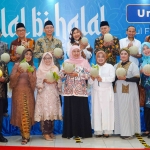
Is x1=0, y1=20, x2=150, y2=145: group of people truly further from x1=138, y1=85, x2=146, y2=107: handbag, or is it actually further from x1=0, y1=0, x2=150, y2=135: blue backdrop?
x1=0, y1=0, x2=150, y2=135: blue backdrop

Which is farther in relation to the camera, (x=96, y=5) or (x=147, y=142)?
(x=96, y=5)

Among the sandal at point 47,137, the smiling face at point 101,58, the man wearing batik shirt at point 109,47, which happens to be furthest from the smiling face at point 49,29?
the sandal at point 47,137

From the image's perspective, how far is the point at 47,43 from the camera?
6789 millimetres

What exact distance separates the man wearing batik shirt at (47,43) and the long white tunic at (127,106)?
3.41 feet

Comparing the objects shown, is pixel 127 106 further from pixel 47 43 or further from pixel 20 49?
pixel 20 49

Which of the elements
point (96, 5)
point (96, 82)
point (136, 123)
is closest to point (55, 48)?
point (96, 82)

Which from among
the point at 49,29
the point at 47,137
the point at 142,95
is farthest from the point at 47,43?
the point at 142,95

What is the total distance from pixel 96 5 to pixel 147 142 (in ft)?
8.57

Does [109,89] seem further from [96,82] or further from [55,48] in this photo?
[55,48]

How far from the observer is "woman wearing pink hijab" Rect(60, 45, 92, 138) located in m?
6.52

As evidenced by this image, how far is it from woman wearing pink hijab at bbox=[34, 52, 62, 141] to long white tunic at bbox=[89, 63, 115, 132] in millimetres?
608

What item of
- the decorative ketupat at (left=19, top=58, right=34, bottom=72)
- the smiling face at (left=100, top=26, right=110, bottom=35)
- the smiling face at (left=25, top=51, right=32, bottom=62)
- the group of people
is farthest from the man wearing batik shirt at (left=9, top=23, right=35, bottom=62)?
the smiling face at (left=100, top=26, right=110, bottom=35)

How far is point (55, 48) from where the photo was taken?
655 centimetres

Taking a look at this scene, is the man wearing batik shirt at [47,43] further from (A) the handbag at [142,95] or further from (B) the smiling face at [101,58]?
(A) the handbag at [142,95]
